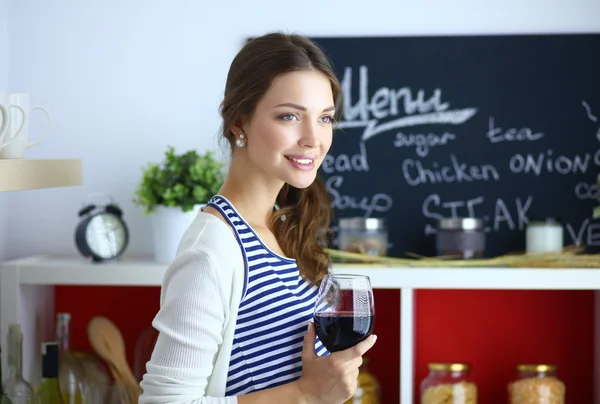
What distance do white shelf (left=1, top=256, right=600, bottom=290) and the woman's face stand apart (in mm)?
796

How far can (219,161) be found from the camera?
223cm

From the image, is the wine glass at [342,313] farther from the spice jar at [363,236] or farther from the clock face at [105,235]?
the clock face at [105,235]

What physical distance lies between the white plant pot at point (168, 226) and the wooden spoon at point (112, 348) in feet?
0.74

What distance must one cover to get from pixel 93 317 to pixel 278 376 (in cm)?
122

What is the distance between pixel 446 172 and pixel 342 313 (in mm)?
1175

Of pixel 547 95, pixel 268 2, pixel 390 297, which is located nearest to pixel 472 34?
pixel 547 95

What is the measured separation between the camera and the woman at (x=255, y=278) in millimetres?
1063

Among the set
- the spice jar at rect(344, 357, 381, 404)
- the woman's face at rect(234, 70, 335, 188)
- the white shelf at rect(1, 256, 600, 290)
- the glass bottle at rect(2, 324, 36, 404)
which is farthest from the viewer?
the spice jar at rect(344, 357, 381, 404)

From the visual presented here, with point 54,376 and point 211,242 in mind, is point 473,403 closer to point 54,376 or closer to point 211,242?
point 54,376

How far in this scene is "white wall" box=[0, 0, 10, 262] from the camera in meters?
2.26

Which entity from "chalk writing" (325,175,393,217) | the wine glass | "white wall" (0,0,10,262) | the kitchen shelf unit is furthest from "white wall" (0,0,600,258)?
the wine glass

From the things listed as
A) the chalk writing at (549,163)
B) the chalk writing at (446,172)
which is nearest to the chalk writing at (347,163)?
the chalk writing at (446,172)

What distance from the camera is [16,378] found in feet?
5.98

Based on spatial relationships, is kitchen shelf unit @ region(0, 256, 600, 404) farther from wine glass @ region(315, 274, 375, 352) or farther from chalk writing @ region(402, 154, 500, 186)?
wine glass @ region(315, 274, 375, 352)
